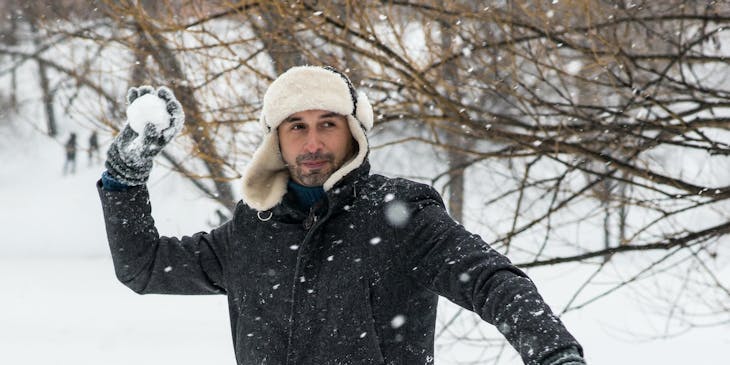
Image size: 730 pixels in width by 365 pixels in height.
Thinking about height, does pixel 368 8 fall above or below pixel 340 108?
above

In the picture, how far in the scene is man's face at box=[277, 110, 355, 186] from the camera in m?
2.12

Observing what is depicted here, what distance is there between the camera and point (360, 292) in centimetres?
198

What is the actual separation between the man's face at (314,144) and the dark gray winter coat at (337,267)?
0.08m

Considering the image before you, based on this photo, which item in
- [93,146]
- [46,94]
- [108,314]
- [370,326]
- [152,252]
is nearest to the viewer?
[370,326]

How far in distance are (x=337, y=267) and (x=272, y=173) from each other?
38 cm


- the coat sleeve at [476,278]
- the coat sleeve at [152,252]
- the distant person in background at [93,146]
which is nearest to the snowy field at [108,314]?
the distant person in background at [93,146]

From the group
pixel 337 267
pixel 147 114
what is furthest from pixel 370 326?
pixel 147 114

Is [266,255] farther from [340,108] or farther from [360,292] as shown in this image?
[340,108]

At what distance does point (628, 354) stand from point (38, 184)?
1792 cm

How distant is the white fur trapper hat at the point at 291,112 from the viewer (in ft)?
7.04

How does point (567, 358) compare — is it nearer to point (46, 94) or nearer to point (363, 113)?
point (363, 113)

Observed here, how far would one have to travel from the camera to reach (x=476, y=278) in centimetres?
179

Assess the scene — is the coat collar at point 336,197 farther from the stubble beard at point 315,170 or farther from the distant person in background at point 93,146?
the distant person in background at point 93,146

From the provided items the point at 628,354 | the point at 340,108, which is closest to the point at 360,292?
the point at 340,108
